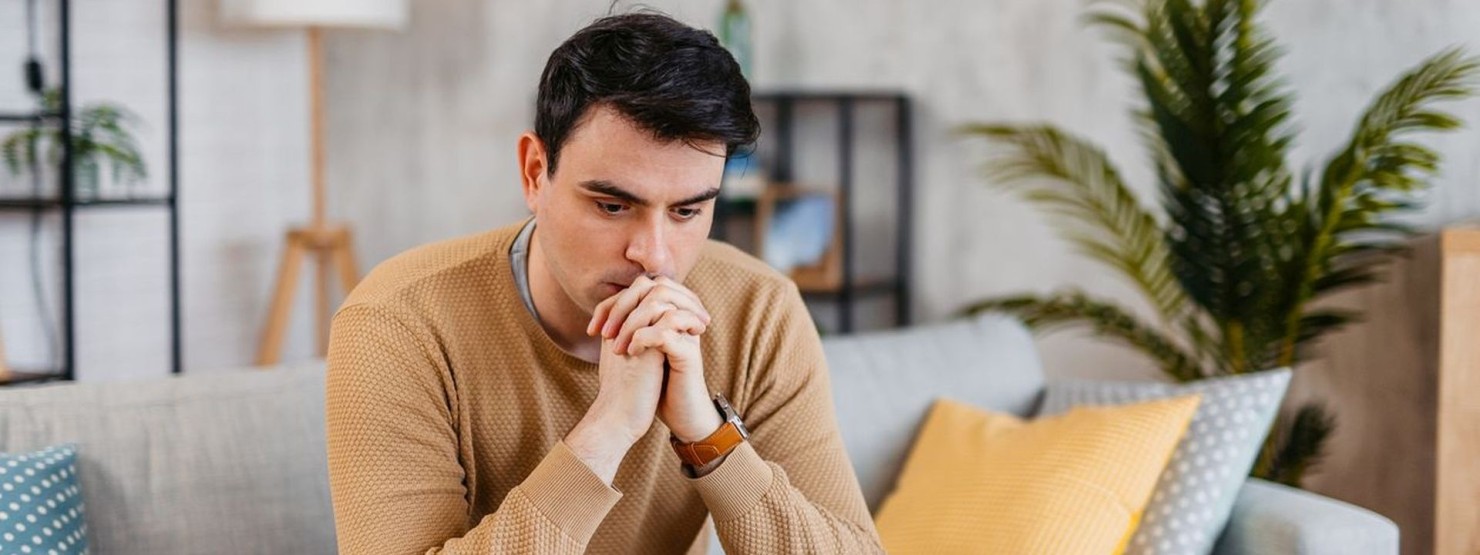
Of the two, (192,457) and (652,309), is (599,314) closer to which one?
(652,309)

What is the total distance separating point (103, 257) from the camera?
3.82 metres

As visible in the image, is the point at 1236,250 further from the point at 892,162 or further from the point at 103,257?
the point at 103,257

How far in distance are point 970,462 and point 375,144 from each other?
284 cm

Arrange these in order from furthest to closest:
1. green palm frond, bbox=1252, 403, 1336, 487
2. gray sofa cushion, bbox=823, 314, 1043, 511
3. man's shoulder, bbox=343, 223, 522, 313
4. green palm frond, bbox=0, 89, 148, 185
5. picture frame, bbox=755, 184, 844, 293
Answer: picture frame, bbox=755, 184, 844, 293 < green palm frond, bbox=0, 89, 148, 185 < green palm frond, bbox=1252, 403, 1336, 487 < gray sofa cushion, bbox=823, 314, 1043, 511 < man's shoulder, bbox=343, 223, 522, 313

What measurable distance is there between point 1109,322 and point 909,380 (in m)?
0.77

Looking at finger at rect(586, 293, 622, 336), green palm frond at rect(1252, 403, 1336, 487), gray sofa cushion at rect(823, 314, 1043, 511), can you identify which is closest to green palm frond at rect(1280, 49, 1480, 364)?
green palm frond at rect(1252, 403, 1336, 487)

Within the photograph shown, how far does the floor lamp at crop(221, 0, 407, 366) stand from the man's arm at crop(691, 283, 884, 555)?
2406mm

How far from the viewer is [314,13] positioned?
3.78 meters

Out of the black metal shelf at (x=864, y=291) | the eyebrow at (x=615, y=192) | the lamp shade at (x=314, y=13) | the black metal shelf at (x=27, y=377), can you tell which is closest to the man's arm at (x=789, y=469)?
the eyebrow at (x=615, y=192)

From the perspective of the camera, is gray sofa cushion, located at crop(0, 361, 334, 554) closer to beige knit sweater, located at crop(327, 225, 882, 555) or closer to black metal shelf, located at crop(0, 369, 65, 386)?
beige knit sweater, located at crop(327, 225, 882, 555)

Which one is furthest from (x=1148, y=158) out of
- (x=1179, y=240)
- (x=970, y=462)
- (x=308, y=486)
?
(x=308, y=486)

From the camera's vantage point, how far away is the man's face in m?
1.44

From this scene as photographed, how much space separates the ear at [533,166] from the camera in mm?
1522

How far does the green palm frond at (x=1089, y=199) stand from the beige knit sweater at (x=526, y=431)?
140 cm
